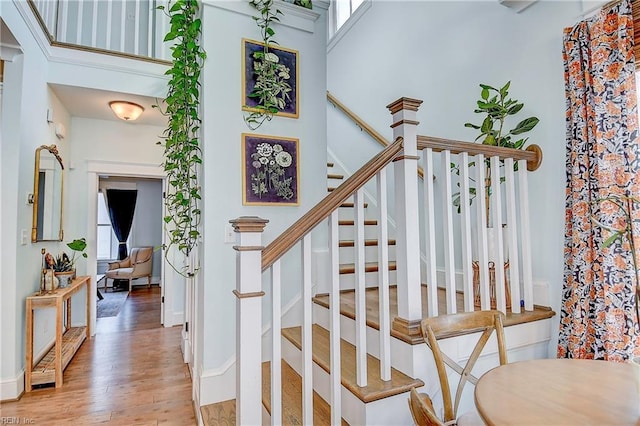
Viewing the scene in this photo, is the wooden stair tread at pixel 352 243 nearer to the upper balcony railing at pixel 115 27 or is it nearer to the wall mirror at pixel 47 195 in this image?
the wall mirror at pixel 47 195

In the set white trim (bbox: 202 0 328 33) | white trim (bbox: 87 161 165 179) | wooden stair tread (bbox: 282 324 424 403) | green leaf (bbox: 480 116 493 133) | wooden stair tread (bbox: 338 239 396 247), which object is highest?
white trim (bbox: 202 0 328 33)

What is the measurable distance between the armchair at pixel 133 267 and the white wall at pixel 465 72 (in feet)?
16.5

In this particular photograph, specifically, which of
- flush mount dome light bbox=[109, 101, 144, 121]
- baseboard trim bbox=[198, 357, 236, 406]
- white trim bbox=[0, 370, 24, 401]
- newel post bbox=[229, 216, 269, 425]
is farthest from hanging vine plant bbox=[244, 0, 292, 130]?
white trim bbox=[0, 370, 24, 401]

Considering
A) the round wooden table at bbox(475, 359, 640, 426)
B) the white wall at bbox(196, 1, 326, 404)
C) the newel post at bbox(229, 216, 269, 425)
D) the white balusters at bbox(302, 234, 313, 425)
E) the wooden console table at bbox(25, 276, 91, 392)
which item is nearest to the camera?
the round wooden table at bbox(475, 359, 640, 426)

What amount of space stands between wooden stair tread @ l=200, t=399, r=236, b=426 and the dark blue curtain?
269 inches

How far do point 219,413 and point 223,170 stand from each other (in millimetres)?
1561

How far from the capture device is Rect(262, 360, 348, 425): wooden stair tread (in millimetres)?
1726

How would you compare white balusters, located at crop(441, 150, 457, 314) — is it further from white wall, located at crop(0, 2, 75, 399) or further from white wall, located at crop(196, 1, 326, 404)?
white wall, located at crop(0, 2, 75, 399)

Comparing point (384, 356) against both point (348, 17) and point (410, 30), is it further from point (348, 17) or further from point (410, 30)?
point (348, 17)

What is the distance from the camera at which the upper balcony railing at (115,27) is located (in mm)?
3707

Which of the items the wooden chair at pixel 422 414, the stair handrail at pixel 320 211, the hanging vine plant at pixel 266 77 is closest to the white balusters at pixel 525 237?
the stair handrail at pixel 320 211

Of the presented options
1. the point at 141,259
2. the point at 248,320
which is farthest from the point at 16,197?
the point at 141,259

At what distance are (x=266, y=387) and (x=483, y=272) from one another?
4.68 feet

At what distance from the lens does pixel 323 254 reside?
2.71 meters
